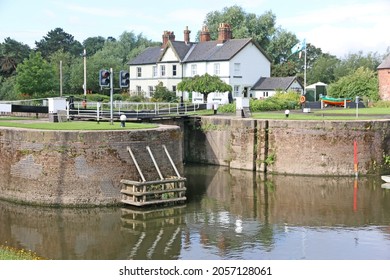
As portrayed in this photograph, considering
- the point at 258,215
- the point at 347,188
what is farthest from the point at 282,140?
the point at 258,215

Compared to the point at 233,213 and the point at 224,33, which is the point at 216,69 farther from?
the point at 233,213

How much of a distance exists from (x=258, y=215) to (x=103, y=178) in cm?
582

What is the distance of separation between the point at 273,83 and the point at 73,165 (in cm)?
3194

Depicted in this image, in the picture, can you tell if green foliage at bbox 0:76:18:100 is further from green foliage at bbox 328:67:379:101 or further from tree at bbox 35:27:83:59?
green foliage at bbox 328:67:379:101

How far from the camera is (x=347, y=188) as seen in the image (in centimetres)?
2766

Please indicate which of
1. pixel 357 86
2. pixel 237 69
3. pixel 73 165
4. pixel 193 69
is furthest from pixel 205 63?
pixel 73 165

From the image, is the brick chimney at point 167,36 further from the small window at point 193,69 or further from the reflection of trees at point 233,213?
the reflection of trees at point 233,213

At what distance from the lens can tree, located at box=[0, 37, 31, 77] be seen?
224 ft

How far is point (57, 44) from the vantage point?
287ft

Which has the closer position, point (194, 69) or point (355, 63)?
point (194, 69)

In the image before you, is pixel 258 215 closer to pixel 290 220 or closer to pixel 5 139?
pixel 290 220

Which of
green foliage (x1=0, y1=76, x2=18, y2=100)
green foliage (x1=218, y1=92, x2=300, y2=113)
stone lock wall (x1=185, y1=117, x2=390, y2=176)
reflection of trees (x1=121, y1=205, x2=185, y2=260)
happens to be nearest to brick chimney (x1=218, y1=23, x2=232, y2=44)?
green foliage (x1=218, y1=92, x2=300, y2=113)

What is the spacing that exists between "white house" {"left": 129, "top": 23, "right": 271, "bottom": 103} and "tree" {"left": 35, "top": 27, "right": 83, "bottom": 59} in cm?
3028

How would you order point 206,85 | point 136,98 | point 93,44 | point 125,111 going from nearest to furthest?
point 125,111, point 206,85, point 136,98, point 93,44
